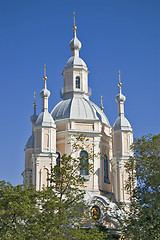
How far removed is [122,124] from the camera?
39812 millimetres

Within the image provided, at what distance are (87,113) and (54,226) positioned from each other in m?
17.2

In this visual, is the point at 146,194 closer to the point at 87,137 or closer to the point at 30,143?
the point at 87,137

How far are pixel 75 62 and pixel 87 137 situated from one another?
7607 millimetres

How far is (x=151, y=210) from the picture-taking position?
83.5 ft

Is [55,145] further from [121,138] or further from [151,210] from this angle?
[151,210]

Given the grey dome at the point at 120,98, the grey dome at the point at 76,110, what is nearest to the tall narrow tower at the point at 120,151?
the grey dome at the point at 120,98

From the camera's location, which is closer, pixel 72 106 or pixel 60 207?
pixel 60 207

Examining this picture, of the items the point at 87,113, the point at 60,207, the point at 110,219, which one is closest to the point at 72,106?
the point at 87,113

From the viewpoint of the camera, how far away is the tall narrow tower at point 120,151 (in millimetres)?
38219

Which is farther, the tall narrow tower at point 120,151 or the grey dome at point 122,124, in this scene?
the grey dome at point 122,124

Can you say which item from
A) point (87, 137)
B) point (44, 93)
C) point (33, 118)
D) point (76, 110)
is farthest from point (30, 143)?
point (87, 137)

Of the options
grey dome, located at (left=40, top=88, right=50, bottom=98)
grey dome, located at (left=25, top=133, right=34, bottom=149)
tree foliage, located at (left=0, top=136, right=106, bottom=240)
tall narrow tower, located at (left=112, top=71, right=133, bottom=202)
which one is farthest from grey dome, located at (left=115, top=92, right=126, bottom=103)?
tree foliage, located at (left=0, top=136, right=106, bottom=240)

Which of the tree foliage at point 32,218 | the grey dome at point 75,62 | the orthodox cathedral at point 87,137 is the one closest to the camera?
the tree foliage at point 32,218

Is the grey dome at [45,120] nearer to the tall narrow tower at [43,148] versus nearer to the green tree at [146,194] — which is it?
the tall narrow tower at [43,148]
